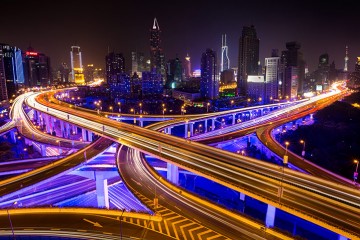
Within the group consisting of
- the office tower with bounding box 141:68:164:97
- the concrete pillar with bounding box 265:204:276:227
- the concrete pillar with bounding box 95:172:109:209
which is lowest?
the concrete pillar with bounding box 95:172:109:209

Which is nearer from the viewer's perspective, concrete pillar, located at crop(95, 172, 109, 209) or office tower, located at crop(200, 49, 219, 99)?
concrete pillar, located at crop(95, 172, 109, 209)

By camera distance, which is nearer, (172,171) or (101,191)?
(172,171)

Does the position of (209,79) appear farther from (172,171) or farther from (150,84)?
(172,171)

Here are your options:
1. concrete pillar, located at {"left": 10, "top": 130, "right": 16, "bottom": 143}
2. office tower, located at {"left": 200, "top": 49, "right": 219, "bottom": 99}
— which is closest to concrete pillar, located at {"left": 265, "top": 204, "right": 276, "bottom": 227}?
concrete pillar, located at {"left": 10, "top": 130, "right": 16, "bottom": 143}

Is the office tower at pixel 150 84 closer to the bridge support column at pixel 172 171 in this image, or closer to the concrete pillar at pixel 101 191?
the concrete pillar at pixel 101 191

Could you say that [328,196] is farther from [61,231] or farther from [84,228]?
[61,231]

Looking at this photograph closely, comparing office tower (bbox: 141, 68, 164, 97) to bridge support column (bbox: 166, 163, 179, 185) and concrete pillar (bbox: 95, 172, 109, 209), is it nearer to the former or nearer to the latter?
concrete pillar (bbox: 95, 172, 109, 209)

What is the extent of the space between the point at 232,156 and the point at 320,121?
2901 inches

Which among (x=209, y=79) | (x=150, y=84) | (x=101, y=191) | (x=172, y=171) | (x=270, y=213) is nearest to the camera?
(x=270, y=213)

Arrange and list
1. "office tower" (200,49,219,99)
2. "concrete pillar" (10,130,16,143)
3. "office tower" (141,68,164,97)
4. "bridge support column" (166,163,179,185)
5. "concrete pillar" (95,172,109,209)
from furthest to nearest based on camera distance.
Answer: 1. "office tower" (141,68,164,97)
2. "office tower" (200,49,219,99)
3. "concrete pillar" (10,130,16,143)
4. "concrete pillar" (95,172,109,209)
5. "bridge support column" (166,163,179,185)

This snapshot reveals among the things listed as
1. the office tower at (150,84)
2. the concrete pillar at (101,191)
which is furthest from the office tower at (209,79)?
the concrete pillar at (101,191)

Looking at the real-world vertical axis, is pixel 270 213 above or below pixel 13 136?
above

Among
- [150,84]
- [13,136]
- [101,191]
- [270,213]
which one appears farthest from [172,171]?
[150,84]

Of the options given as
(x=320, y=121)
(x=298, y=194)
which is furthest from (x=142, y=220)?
(x=320, y=121)
